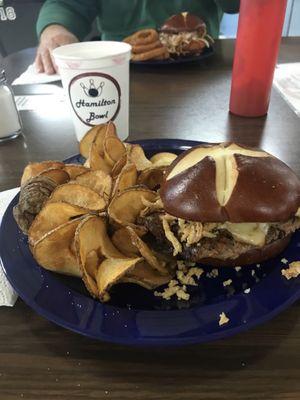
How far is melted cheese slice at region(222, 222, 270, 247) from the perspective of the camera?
695 millimetres

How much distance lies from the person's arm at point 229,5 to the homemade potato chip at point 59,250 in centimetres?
217

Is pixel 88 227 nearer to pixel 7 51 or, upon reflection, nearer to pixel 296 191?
pixel 296 191

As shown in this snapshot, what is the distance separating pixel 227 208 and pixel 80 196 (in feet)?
0.93

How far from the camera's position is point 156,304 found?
2.10 ft

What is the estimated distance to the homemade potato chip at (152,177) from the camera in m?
0.84

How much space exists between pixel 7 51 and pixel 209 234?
3842 millimetres

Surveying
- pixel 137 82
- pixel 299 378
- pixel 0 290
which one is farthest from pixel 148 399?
pixel 137 82

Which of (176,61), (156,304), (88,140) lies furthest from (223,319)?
(176,61)

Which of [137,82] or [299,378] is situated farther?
[137,82]

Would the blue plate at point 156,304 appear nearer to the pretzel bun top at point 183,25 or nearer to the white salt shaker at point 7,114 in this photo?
the white salt shaker at point 7,114

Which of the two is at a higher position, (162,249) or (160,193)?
(160,193)

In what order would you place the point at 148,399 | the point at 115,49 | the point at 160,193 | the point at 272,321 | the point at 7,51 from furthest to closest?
the point at 7,51, the point at 115,49, the point at 160,193, the point at 272,321, the point at 148,399

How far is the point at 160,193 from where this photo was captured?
72 centimetres

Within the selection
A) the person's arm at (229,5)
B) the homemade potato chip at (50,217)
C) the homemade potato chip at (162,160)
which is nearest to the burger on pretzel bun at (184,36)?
the person's arm at (229,5)
